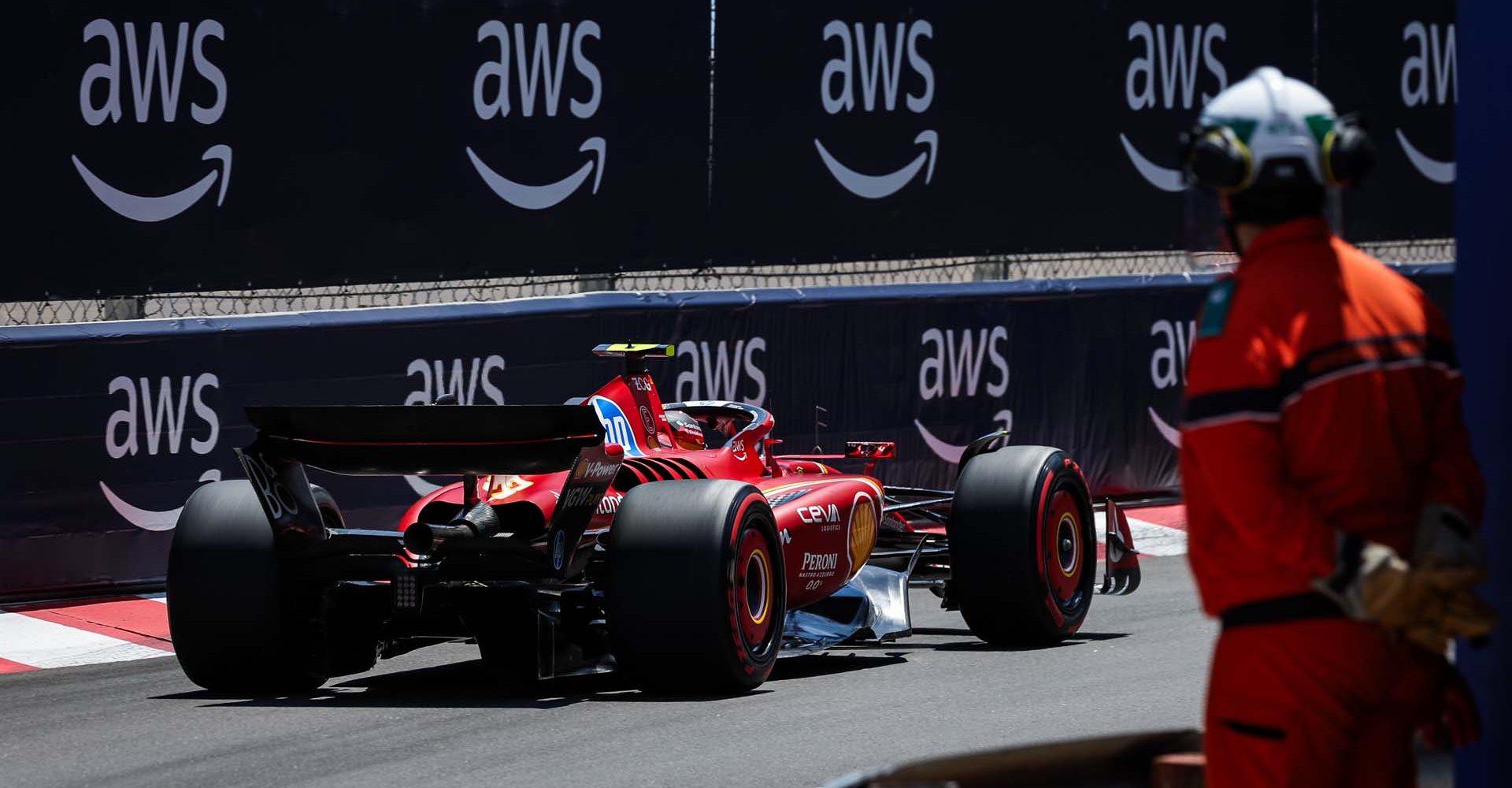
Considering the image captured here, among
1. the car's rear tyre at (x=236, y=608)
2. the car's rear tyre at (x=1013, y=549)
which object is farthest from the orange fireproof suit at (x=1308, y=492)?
the car's rear tyre at (x=1013, y=549)

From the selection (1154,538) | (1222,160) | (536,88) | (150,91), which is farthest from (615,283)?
(1222,160)

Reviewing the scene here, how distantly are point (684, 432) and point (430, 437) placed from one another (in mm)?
2087

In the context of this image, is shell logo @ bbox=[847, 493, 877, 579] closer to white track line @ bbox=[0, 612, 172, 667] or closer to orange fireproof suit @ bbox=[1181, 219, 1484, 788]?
white track line @ bbox=[0, 612, 172, 667]

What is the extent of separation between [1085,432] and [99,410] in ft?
22.2

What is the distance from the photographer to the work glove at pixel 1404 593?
297 centimetres

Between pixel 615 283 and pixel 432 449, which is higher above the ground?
pixel 615 283

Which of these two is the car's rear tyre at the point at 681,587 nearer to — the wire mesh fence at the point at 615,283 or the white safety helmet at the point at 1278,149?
the wire mesh fence at the point at 615,283

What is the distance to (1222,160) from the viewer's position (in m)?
3.24

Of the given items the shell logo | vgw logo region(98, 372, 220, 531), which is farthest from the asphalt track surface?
vgw logo region(98, 372, 220, 531)

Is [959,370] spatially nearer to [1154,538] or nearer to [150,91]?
[1154,538]

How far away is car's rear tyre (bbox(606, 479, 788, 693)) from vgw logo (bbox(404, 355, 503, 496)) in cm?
379

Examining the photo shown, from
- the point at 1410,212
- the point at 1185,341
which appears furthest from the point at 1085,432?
the point at 1410,212

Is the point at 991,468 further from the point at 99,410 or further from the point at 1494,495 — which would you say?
the point at 1494,495

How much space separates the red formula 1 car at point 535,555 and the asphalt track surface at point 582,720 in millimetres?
198
